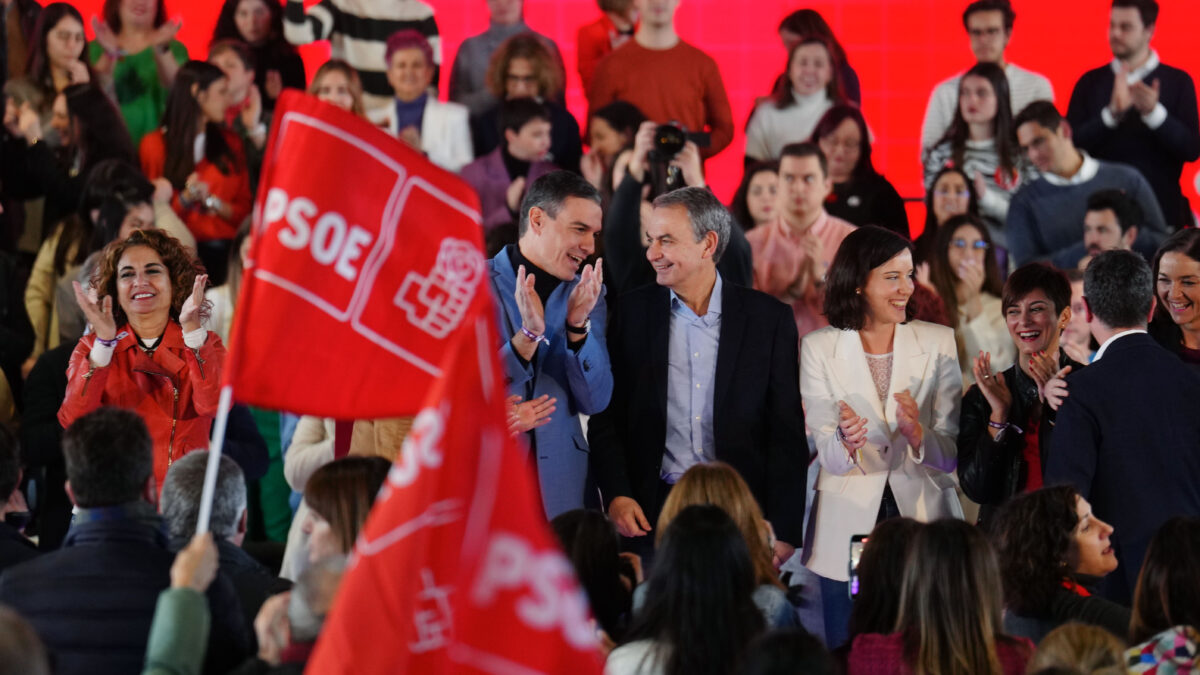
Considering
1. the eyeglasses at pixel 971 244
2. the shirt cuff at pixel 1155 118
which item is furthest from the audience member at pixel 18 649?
the shirt cuff at pixel 1155 118

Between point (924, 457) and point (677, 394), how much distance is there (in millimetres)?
787

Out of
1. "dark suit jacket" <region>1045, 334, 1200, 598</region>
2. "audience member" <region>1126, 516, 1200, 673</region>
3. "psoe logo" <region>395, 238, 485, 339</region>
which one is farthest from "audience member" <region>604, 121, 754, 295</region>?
"psoe logo" <region>395, 238, 485, 339</region>

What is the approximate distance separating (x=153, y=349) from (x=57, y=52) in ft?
11.4

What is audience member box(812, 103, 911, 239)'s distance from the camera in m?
7.79

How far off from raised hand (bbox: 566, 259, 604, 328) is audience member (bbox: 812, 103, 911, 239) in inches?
128

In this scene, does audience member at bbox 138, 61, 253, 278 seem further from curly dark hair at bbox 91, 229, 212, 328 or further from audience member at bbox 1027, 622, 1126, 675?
audience member at bbox 1027, 622, 1126, 675

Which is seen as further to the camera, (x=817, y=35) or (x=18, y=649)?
(x=817, y=35)

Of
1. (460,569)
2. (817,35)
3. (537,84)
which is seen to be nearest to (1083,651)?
(460,569)

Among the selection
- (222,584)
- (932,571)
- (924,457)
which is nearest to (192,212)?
(924,457)

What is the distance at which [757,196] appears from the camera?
765cm

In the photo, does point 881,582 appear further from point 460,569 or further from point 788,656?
point 460,569

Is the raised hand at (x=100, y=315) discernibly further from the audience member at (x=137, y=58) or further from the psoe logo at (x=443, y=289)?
the audience member at (x=137, y=58)

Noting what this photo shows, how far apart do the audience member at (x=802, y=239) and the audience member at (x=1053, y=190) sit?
0.95m

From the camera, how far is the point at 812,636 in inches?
115
